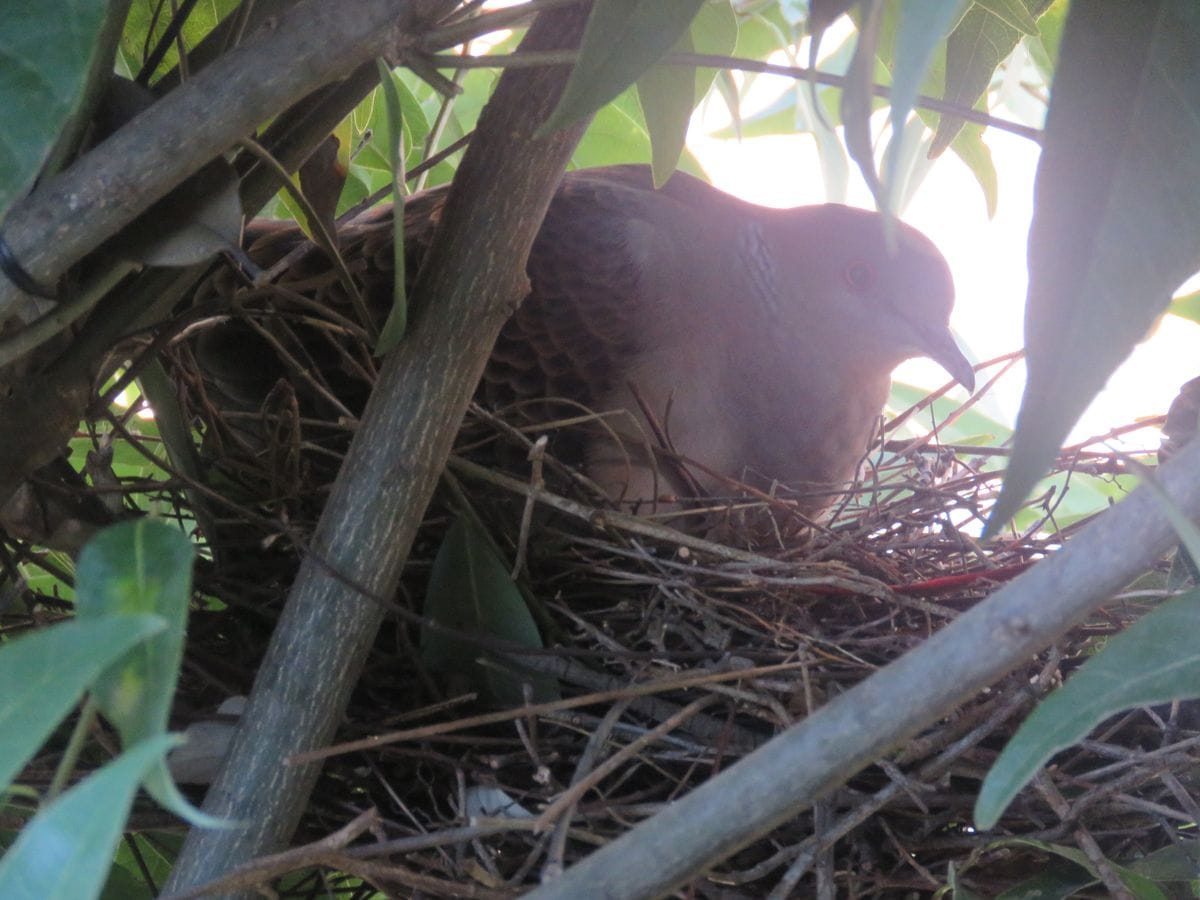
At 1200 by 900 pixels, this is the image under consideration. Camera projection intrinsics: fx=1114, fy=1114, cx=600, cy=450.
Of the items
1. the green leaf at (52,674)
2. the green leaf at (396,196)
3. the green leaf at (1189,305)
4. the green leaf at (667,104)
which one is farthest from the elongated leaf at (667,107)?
the green leaf at (52,674)

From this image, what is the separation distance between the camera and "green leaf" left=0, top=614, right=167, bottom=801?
0.31 meters

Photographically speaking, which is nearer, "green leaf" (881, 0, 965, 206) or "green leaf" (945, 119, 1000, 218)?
"green leaf" (881, 0, 965, 206)

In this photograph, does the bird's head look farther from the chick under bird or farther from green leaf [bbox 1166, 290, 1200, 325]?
green leaf [bbox 1166, 290, 1200, 325]

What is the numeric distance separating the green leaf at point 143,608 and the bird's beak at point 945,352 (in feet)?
3.42

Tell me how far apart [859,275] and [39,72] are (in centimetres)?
106

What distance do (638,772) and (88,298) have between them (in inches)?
19.0

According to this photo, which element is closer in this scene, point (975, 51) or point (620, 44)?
point (620, 44)

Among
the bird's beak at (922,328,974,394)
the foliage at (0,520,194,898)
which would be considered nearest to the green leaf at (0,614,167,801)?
the foliage at (0,520,194,898)

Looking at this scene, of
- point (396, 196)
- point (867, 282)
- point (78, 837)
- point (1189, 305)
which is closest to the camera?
point (78, 837)

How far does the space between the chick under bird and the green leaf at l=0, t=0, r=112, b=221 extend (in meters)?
0.54

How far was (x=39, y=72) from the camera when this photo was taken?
1.50 feet

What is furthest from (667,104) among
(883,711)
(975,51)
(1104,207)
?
(883,711)

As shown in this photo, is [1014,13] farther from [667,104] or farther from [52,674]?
[52,674]

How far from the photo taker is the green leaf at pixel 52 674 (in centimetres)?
31
